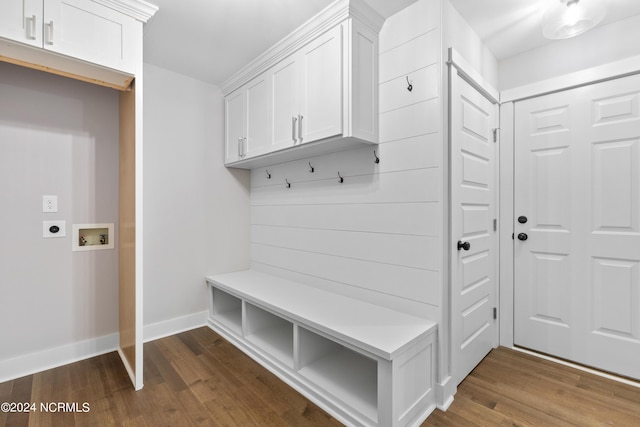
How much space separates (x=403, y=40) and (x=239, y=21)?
3.71ft

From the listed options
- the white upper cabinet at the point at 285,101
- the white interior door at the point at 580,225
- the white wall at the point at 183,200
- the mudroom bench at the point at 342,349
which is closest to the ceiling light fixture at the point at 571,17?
the white interior door at the point at 580,225

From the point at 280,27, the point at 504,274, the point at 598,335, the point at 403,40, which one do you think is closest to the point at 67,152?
the point at 280,27

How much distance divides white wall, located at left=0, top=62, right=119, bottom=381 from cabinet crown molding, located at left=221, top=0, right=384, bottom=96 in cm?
122

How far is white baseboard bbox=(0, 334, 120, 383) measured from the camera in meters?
2.04

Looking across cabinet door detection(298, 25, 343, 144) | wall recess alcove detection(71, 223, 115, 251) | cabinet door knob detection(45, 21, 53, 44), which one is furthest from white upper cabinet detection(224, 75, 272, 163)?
cabinet door knob detection(45, 21, 53, 44)

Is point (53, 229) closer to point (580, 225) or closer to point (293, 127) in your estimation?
point (293, 127)

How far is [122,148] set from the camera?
2.36m

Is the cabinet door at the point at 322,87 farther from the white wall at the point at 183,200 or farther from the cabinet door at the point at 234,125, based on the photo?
the white wall at the point at 183,200

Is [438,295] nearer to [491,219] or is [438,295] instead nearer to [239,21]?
[491,219]

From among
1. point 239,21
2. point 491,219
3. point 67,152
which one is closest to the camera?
point 239,21

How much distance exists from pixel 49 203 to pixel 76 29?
1237 millimetres

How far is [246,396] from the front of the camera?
6.15ft

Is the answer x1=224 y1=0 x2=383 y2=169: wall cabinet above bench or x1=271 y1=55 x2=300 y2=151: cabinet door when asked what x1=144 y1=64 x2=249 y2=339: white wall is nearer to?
x1=224 y1=0 x2=383 y2=169: wall cabinet above bench

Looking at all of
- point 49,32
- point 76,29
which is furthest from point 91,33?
point 49,32
